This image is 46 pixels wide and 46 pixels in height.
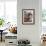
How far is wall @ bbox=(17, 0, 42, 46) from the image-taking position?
5.57m

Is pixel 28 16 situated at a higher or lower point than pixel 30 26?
higher

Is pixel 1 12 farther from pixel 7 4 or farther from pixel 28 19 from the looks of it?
pixel 28 19

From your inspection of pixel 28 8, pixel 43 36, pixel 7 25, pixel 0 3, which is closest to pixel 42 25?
pixel 43 36

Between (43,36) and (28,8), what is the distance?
1225 mm

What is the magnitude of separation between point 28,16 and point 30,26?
1.29 feet

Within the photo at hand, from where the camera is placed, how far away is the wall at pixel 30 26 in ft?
18.3

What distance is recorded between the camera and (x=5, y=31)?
7.53 m

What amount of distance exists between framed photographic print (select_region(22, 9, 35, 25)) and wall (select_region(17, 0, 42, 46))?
11cm

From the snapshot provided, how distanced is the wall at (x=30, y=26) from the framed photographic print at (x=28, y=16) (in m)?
0.11

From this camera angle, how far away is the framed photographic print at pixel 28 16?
560cm

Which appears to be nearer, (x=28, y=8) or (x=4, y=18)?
(x=28, y=8)

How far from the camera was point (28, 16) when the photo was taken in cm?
563

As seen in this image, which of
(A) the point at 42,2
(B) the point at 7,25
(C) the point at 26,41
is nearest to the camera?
(C) the point at 26,41

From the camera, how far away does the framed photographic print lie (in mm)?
5602
